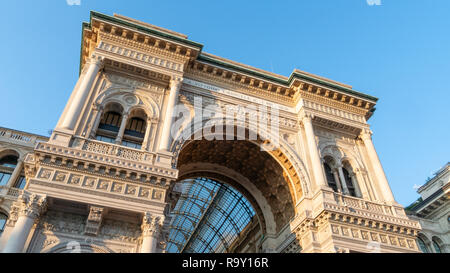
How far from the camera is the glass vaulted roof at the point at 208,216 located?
1136 inches

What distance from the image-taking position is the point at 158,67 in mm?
18672

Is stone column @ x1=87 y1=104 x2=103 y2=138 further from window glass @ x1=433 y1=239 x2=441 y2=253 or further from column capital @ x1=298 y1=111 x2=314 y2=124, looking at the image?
window glass @ x1=433 y1=239 x2=441 y2=253

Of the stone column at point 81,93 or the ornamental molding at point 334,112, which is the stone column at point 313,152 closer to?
the ornamental molding at point 334,112

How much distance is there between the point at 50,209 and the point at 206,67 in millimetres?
12361

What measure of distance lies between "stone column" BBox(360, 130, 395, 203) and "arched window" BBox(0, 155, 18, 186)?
997 inches

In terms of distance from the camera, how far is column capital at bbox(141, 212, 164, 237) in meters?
12.6

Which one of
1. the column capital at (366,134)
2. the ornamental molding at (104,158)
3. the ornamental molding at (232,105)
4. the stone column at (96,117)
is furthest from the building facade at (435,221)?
the stone column at (96,117)

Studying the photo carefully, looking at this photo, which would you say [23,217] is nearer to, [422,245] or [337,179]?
[337,179]

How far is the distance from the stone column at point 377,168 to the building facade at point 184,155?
8 cm

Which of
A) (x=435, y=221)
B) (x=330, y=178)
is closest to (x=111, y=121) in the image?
(x=330, y=178)

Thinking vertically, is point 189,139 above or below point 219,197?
below

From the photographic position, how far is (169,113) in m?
17.0

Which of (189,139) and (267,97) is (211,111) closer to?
(189,139)
